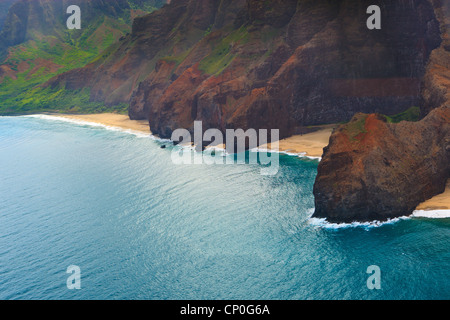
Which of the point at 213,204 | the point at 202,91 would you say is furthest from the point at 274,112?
the point at 213,204

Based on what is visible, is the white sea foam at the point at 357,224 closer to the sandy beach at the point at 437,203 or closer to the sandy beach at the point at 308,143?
the sandy beach at the point at 437,203

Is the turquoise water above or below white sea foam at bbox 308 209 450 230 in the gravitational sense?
below

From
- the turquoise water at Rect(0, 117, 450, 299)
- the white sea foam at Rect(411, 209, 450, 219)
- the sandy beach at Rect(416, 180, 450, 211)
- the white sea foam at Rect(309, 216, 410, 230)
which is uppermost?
the sandy beach at Rect(416, 180, 450, 211)

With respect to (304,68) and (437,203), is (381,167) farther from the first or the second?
(304,68)

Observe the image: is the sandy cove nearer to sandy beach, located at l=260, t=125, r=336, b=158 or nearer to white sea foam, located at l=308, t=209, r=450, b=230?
sandy beach, located at l=260, t=125, r=336, b=158

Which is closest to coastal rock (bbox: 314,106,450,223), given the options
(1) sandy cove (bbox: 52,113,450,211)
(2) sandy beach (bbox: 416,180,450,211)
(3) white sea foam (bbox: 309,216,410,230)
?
(3) white sea foam (bbox: 309,216,410,230)

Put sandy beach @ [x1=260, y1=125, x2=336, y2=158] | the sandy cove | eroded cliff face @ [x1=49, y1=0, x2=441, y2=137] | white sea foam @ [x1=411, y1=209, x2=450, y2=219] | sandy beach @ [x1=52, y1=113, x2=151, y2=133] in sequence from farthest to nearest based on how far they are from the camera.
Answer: sandy beach @ [x1=52, y1=113, x2=151, y2=133]
eroded cliff face @ [x1=49, y1=0, x2=441, y2=137]
sandy beach @ [x1=260, y1=125, x2=336, y2=158]
the sandy cove
white sea foam @ [x1=411, y1=209, x2=450, y2=219]

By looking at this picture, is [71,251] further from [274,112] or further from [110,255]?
[274,112]
